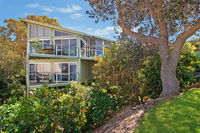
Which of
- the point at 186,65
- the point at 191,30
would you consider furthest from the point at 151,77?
the point at 191,30

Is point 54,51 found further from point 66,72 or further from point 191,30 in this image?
point 191,30

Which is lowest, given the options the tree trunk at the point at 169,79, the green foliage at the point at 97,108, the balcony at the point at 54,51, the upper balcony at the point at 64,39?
the green foliage at the point at 97,108

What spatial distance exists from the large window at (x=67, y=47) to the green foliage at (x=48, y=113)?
12598mm

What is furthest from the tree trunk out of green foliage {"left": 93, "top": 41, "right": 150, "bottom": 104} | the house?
the house

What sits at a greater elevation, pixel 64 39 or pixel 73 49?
pixel 64 39

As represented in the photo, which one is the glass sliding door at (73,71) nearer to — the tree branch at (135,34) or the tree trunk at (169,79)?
the tree branch at (135,34)

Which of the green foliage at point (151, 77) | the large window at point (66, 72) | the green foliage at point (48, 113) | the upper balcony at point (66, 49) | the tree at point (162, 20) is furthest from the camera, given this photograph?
the large window at point (66, 72)

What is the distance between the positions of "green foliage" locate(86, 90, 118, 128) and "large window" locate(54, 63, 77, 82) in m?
12.7

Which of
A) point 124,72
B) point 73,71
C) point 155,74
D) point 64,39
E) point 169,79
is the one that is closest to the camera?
point 169,79

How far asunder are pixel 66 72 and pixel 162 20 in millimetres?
14853

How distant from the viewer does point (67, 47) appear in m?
18.9

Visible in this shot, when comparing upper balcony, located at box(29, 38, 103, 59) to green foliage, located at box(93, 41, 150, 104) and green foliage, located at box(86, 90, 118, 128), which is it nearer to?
green foliage, located at box(93, 41, 150, 104)

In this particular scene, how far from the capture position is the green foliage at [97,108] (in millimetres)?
5605

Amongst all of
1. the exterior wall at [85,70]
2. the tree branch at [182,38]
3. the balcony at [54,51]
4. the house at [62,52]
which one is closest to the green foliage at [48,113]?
the tree branch at [182,38]
